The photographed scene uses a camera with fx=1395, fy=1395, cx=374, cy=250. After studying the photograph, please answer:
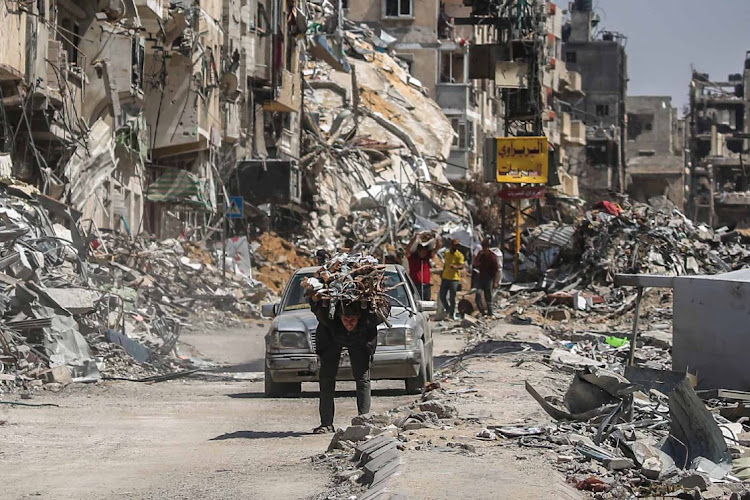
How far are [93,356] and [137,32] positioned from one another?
1755cm

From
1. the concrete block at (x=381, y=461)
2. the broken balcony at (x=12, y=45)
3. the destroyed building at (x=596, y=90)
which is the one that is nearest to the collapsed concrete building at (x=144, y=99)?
the broken balcony at (x=12, y=45)

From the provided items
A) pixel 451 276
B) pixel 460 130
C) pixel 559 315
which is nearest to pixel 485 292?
pixel 451 276

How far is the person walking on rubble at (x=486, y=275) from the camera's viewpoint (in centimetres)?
3066

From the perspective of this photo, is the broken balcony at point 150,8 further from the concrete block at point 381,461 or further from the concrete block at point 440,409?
the concrete block at point 381,461

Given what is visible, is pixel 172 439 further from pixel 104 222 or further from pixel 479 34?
pixel 479 34

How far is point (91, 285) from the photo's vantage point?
2228 cm

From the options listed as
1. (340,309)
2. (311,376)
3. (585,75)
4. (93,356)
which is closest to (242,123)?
(93,356)

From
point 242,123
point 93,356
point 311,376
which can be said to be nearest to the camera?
point 311,376

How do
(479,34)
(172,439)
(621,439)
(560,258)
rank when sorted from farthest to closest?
(479,34) → (560,258) → (172,439) → (621,439)

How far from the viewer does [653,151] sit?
117 meters

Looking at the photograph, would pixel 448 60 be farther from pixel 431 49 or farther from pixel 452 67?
pixel 431 49

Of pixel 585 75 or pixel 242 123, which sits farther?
pixel 585 75

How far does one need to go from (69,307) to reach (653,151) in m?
102

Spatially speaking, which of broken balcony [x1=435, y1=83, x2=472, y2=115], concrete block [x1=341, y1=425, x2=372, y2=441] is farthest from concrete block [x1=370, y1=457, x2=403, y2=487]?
broken balcony [x1=435, y1=83, x2=472, y2=115]
